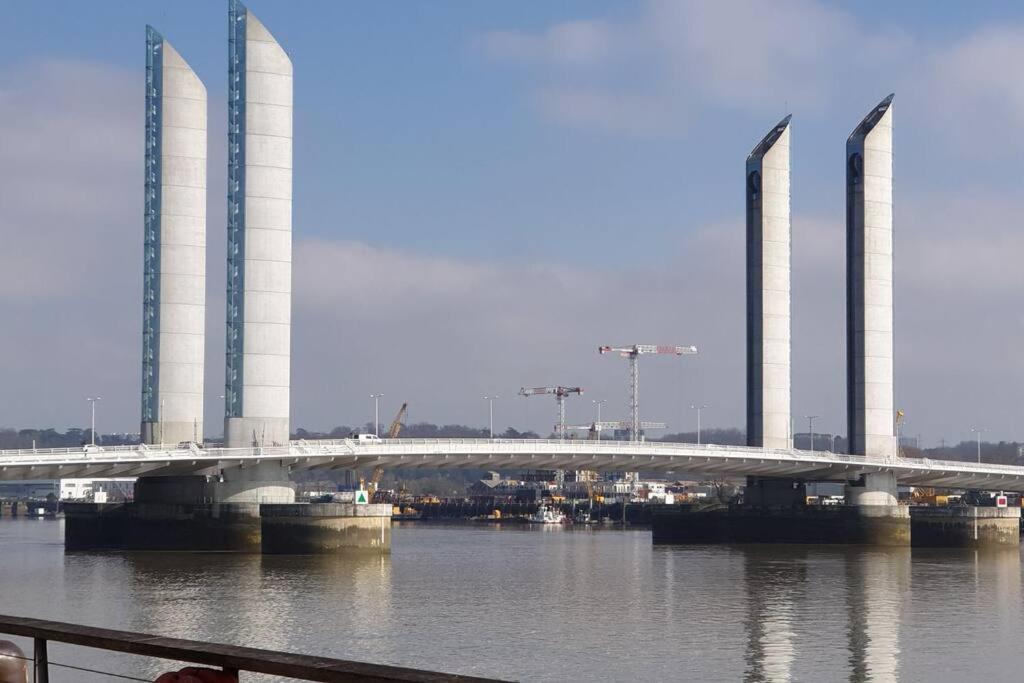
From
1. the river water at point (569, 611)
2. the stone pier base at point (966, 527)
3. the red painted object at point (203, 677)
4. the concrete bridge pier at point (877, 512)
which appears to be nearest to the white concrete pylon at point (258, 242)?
the river water at point (569, 611)

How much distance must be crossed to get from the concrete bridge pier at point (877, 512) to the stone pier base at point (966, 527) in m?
1.46

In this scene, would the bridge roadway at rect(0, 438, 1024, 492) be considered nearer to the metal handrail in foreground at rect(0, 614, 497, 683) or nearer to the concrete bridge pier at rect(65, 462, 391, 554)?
the concrete bridge pier at rect(65, 462, 391, 554)

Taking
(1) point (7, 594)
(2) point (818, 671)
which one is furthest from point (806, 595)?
(1) point (7, 594)

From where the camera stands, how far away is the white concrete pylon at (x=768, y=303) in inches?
4250

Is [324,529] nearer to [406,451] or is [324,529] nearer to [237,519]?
[237,519]

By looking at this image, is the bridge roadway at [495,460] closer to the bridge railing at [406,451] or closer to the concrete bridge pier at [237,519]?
the bridge railing at [406,451]

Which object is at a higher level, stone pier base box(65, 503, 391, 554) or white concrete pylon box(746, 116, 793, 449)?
white concrete pylon box(746, 116, 793, 449)

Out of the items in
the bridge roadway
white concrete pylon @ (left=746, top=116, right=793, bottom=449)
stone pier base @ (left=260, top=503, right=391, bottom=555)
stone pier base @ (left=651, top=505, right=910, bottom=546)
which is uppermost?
white concrete pylon @ (left=746, top=116, right=793, bottom=449)

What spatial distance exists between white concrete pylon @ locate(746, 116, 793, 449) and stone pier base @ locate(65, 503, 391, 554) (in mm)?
38395

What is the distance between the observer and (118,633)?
9430 millimetres

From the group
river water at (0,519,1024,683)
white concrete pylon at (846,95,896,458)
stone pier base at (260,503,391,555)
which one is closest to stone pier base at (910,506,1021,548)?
white concrete pylon at (846,95,896,458)

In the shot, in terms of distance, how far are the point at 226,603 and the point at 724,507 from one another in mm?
62927

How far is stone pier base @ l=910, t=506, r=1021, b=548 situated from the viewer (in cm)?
9712

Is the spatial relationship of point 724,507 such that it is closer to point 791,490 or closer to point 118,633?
point 791,490
